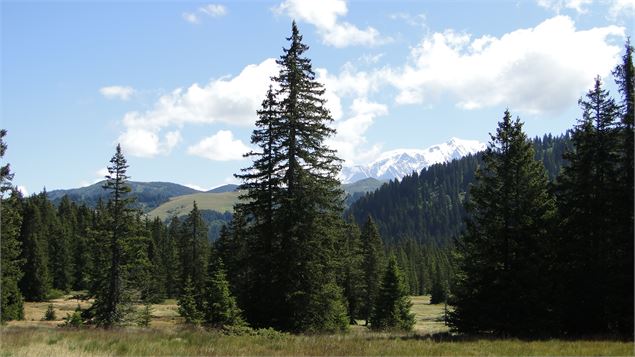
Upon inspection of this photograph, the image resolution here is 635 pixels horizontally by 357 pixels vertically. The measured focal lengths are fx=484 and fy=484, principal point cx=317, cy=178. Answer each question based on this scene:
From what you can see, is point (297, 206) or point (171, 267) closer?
point (297, 206)

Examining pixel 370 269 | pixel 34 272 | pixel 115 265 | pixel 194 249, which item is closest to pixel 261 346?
pixel 115 265

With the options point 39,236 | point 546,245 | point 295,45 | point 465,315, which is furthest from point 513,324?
point 39,236

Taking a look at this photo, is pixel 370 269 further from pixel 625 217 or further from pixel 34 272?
pixel 34 272

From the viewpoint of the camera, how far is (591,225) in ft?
74.3

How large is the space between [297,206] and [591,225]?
14.0 metres

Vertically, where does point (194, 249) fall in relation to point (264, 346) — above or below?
above

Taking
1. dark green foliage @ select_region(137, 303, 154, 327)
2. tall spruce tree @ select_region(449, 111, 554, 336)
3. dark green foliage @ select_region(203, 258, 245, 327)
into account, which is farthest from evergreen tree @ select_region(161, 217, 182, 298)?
tall spruce tree @ select_region(449, 111, 554, 336)

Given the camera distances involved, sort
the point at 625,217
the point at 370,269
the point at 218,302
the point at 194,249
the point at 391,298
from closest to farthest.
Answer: the point at 625,217 < the point at 218,302 < the point at 391,298 < the point at 370,269 < the point at 194,249

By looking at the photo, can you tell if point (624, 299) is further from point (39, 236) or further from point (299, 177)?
point (39, 236)

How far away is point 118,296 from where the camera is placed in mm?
37344

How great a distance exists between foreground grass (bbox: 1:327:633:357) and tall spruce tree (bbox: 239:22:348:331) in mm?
5757

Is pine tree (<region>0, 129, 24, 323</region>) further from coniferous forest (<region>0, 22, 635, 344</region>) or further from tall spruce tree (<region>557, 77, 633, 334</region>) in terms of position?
tall spruce tree (<region>557, 77, 633, 334</region>)

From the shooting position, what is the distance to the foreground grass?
573 inches

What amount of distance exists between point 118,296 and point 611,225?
109 ft
